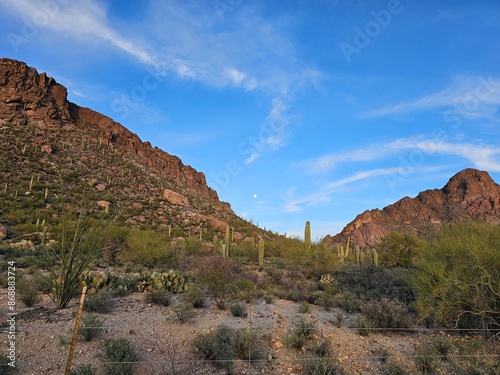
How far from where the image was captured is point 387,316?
7793 millimetres

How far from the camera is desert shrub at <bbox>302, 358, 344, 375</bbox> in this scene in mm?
5379

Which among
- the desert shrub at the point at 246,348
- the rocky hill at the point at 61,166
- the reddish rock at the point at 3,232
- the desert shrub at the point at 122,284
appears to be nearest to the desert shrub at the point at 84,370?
the desert shrub at the point at 246,348

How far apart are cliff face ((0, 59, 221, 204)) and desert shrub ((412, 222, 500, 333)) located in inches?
1833

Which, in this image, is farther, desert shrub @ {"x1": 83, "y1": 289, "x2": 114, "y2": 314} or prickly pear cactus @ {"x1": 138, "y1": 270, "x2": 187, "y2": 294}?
prickly pear cactus @ {"x1": 138, "y1": 270, "x2": 187, "y2": 294}

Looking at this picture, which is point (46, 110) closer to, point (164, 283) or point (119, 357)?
point (164, 283)

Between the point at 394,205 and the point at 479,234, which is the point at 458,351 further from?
the point at 394,205

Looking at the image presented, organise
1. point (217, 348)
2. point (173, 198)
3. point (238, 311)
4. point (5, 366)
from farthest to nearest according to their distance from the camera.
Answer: point (173, 198) < point (238, 311) < point (217, 348) < point (5, 366)

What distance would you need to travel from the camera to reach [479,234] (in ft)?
29.4

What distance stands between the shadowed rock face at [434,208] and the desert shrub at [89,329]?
171 ft

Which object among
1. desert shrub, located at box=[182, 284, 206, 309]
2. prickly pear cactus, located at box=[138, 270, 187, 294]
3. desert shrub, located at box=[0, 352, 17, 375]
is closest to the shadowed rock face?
prickly pear cactus, located at box=[138, 270, 187, 294]

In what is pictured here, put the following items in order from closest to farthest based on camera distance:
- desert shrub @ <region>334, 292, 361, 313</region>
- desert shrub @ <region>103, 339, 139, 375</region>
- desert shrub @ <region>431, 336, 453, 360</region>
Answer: desert shrub @ <region>103, 339, 139, 375</region>
desert shrub @ <region>431, 336, 453, 360</region>
desert shrub @ <region>334, 292, 361, 313</region>

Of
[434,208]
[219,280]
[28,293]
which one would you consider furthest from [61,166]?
[434,208]

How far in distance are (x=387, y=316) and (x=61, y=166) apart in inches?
1426

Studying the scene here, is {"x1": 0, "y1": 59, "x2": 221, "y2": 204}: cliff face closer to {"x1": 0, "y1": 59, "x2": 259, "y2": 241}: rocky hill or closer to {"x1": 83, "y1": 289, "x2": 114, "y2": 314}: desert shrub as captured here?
{"x1": 0, "y1": 59, "x2": 259, "y2": 241}: rocky hill
